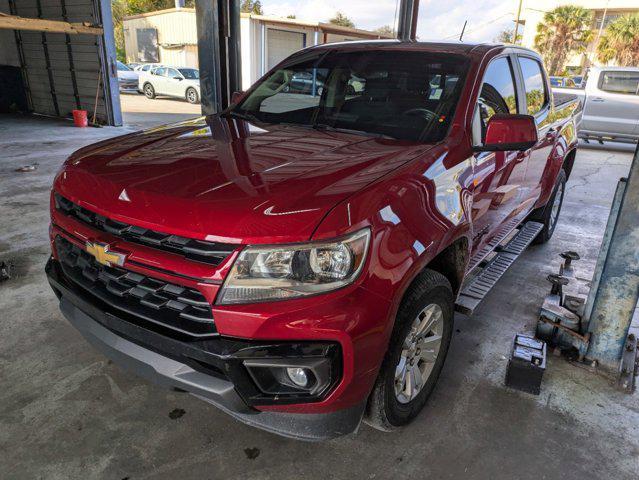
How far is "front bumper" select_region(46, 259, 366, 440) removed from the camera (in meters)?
1.55

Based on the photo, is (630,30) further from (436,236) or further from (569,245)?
(436,236)

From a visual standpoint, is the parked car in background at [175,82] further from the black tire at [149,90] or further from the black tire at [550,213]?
the black tire at [550,213]

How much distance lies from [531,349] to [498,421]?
50cm

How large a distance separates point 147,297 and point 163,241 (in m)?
0.24

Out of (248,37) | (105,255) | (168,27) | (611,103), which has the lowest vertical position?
(611,103)

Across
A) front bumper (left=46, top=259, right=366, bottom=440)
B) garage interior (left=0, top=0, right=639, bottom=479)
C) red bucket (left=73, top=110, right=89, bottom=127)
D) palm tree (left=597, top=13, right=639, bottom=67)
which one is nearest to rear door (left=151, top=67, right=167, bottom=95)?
red bucket (left=73, top=110, right=89, bottom=127)

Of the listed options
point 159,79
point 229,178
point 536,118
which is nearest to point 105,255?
point 229,178

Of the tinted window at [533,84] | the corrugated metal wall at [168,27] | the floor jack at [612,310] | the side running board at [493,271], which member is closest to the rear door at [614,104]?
the side running board at [493,271]

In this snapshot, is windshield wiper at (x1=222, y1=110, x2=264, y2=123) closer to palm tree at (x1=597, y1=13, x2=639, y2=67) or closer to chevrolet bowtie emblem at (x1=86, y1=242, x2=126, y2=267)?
chevrolet bowtie emblem at (x1=86, y1=242, x2=126, y2=267)

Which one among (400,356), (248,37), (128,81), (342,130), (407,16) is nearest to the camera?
(400,356)

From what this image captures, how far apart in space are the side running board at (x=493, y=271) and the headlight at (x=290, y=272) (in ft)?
4.27

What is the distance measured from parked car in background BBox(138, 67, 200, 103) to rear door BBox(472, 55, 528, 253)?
16472mm

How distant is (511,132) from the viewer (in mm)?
2314

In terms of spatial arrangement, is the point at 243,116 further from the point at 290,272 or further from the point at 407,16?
the point at 407,16
